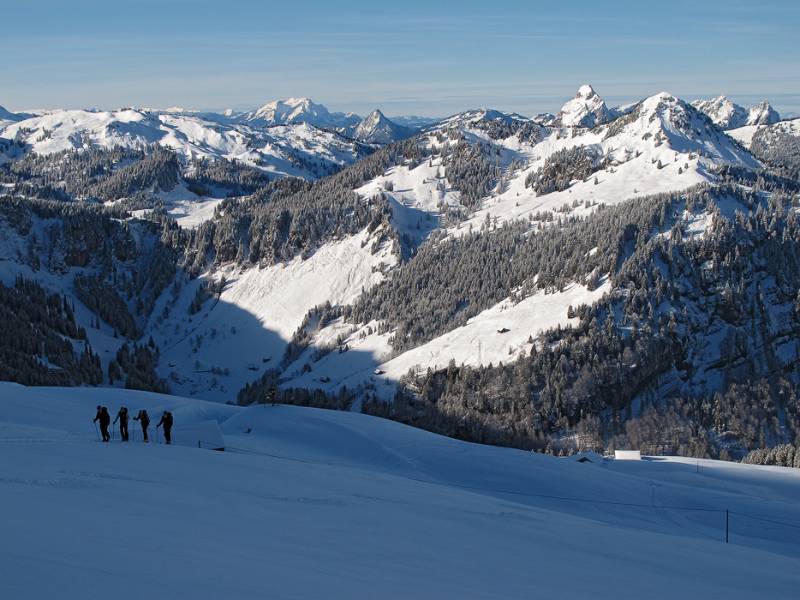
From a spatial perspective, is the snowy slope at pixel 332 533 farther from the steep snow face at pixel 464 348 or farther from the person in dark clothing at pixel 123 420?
the steep snow face at pixel 464 348

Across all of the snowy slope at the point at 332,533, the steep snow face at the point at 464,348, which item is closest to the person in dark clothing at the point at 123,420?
the snowy slope at the point at 332,533

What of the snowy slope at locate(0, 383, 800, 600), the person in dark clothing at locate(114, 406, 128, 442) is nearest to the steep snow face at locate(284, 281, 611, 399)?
the snowy slope at locate(0, 383, 800, 600)

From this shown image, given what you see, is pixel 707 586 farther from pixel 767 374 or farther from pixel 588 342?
pixel 767 374

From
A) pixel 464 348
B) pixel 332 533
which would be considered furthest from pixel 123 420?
pixel 464 348

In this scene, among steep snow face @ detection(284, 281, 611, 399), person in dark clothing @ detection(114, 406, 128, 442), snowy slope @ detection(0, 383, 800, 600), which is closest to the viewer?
snowy slope @ detection(0, 383, 800, 600)

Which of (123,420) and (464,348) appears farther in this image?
(464,348)

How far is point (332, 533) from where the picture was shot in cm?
2088

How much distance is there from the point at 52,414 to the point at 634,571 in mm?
41650

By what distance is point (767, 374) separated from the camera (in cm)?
14075

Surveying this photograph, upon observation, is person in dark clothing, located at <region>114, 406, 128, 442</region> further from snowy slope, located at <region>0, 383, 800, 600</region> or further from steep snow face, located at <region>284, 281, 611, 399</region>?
steep snow face, located at <region>284, 281, 611, 399</region>

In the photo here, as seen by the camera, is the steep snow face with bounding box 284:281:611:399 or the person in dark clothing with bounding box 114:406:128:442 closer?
the person in dark clothing with bounding box 114:406:128:442

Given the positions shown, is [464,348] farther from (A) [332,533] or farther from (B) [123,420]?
(A) [332,533]

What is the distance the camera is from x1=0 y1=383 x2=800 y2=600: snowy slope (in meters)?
15.0

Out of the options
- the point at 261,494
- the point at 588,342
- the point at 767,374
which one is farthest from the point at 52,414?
the point at 767,374
